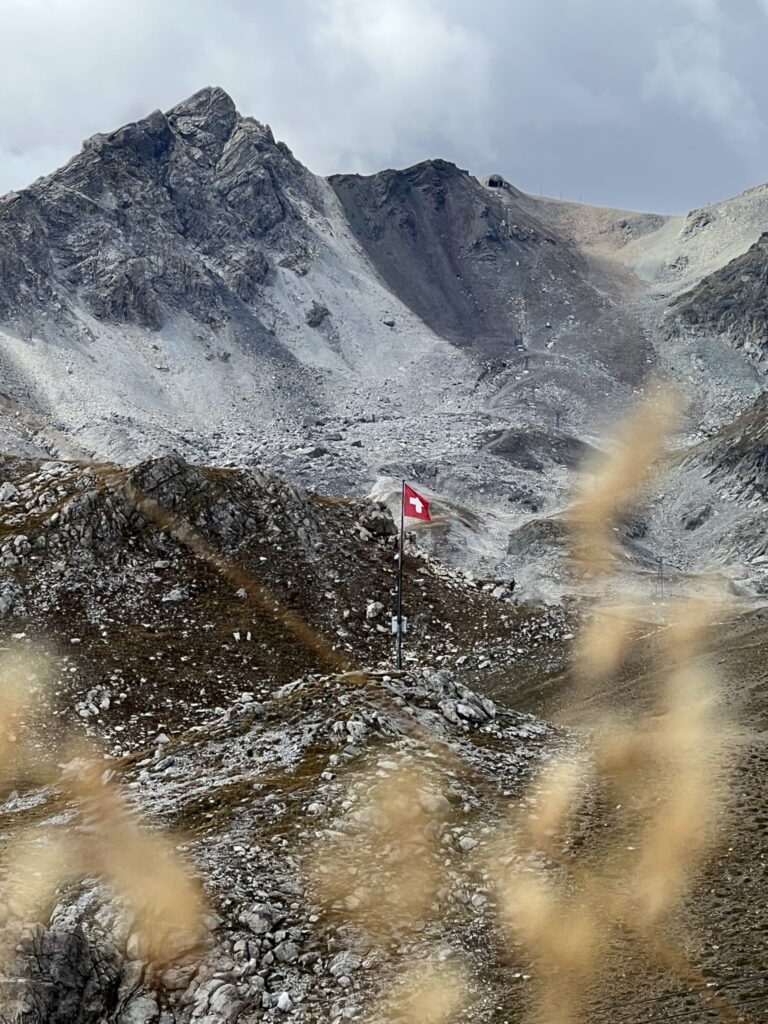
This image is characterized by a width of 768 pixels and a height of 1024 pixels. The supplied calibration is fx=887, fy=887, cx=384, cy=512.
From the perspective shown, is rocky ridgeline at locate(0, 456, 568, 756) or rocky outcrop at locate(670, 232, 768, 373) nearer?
rocky ridgeline at locate(0, 456, 568, 756)

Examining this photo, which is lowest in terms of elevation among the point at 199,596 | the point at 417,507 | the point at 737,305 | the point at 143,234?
the point at 199,596

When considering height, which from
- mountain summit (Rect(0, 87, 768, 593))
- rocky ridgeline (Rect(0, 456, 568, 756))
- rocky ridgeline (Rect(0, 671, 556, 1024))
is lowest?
rocky ridgeline (Rect(0, 671, 556, 1024))

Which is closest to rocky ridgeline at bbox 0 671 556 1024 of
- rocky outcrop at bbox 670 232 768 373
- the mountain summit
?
the mountain summit

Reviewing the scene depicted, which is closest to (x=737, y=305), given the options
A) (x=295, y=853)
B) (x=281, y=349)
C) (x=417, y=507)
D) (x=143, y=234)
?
(x=281, y=349)

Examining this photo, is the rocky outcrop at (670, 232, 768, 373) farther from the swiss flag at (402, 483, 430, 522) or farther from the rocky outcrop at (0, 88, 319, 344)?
the swiss flag at (402, 483, 430, 522)

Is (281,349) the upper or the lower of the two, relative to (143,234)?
lower

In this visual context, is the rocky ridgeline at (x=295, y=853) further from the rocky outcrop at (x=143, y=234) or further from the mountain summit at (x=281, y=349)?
the rocky outcrop at (x=143, y=234)

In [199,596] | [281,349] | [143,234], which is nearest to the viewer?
[199,596]

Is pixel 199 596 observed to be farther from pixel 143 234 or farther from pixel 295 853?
pixel 143 234

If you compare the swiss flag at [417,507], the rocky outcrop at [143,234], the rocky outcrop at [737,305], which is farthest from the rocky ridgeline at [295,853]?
the rocky outcrop at [737,305]

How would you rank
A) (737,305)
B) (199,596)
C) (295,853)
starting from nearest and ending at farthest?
(295,853) → (199,596) → (737,305)
